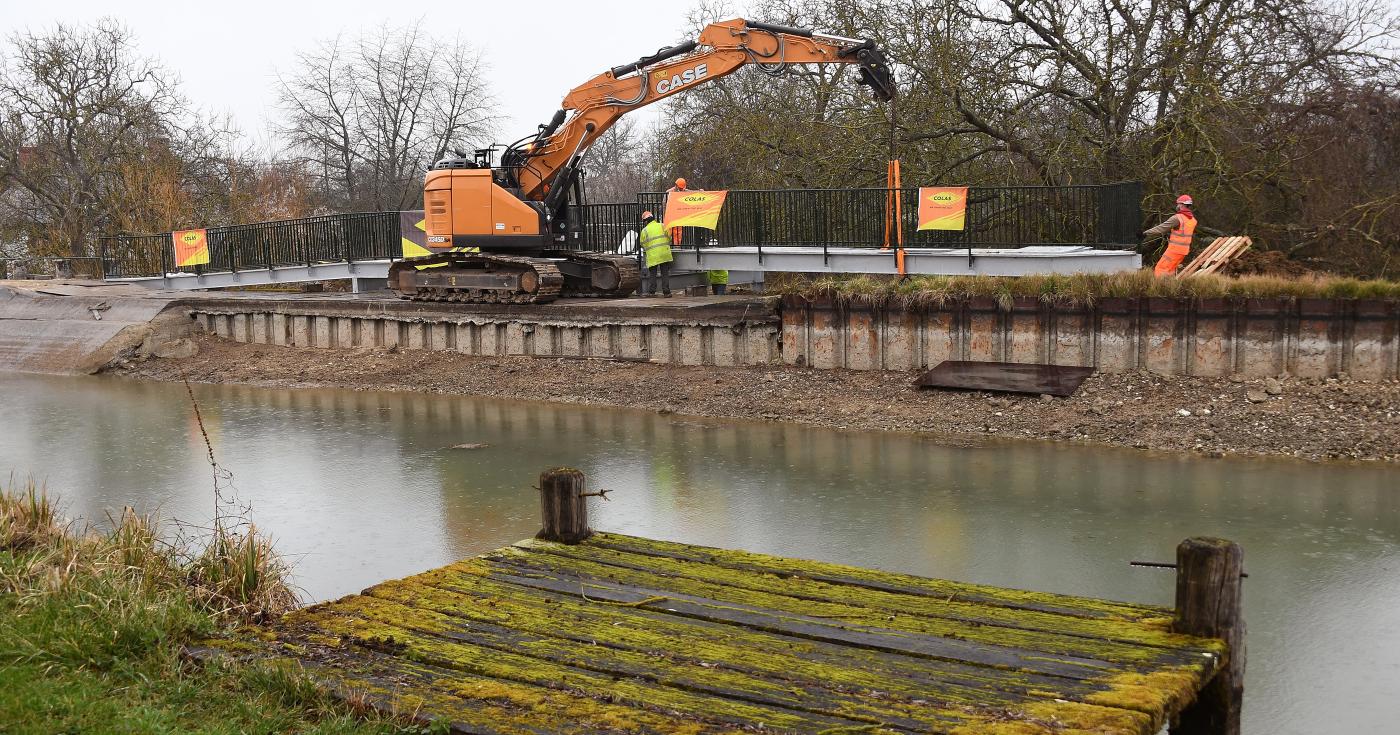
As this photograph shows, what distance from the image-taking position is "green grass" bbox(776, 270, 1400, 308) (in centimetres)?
1354

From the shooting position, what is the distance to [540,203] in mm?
19875

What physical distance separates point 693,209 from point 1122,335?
7.70m

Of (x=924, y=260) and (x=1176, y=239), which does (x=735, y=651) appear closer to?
(x=1176, y=239)

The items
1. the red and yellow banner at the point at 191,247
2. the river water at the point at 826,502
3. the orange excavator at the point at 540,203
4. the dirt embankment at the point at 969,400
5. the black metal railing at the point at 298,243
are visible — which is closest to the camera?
the river water at the point at 826,502

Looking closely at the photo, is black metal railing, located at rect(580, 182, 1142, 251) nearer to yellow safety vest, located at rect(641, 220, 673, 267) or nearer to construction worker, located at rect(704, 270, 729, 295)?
yellow safety vest, located at rect(641, 220, 673, 267)

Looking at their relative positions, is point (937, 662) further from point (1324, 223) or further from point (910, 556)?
point (1324, 223)

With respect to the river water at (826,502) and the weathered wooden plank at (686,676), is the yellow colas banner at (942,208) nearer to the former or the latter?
the river water at (826,502)

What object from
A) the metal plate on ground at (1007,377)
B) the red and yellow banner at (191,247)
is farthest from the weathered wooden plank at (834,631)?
the red and yellow banner at (191,247)

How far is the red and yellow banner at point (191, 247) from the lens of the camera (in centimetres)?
2584

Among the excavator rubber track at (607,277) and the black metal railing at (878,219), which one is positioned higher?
the black metal railing at (878,219)

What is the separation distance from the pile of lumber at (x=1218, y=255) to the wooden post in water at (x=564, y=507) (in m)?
11.1

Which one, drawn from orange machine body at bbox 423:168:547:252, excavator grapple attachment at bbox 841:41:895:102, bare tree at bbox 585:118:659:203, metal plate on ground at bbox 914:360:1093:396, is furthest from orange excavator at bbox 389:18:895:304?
bare tree at bbox 585:118:659:203

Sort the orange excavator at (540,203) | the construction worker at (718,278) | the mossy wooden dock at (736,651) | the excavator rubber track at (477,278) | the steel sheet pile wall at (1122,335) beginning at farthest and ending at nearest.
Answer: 1. the construction worker at (718,278)
2. the excavator rubber track at (477,278)
3. the orange excavator at (540,203)
4. the steel sheet pile wall at (1122,335)
5. the mossy wooden dock at (736,651)

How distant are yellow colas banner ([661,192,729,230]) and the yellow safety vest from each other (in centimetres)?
26
